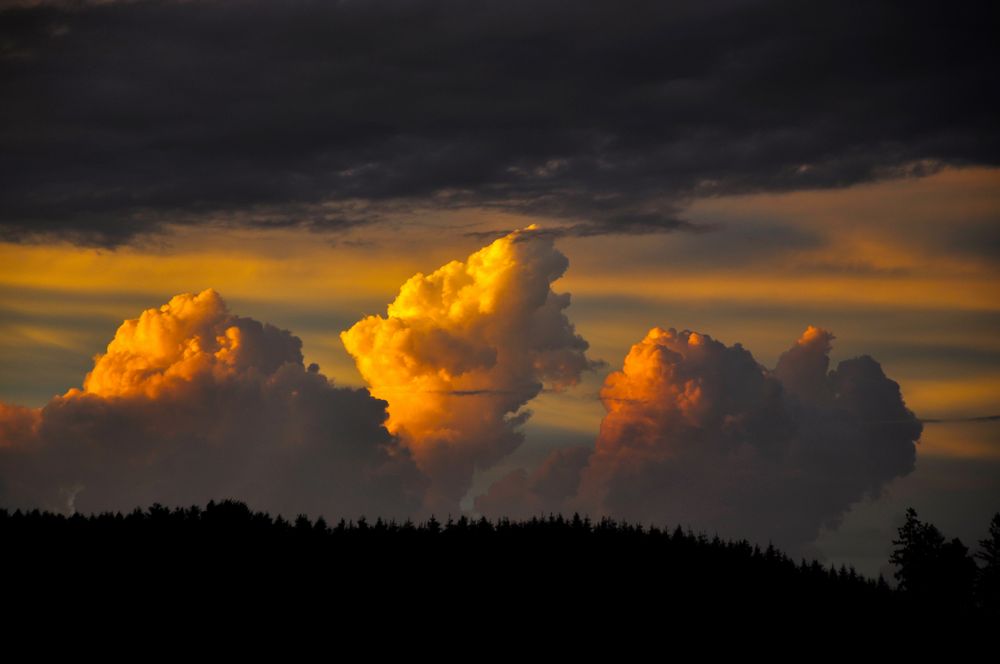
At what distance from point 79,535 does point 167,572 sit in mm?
16204

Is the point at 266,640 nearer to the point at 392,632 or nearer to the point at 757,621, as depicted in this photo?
the point at 392,632

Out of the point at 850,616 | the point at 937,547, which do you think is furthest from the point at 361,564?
the point at 937,547

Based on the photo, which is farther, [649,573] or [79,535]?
[649,573]

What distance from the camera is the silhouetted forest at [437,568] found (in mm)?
173125

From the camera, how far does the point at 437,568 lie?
610 ft

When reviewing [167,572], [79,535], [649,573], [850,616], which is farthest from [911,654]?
[79,535]

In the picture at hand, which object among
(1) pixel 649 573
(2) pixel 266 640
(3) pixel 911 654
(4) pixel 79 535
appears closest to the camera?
(2) pixel 266 640

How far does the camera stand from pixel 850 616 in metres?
180

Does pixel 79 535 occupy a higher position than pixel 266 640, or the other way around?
pixel 79 535

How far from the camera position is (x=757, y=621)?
7072 inches

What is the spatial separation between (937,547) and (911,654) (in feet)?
81.9

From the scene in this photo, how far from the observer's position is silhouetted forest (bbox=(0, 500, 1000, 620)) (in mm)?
173125

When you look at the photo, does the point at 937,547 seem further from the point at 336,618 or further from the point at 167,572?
the point at 167,572

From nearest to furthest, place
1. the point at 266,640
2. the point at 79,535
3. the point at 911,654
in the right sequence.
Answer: the point at 266,640, the point at 911,654, the point at 79,535
